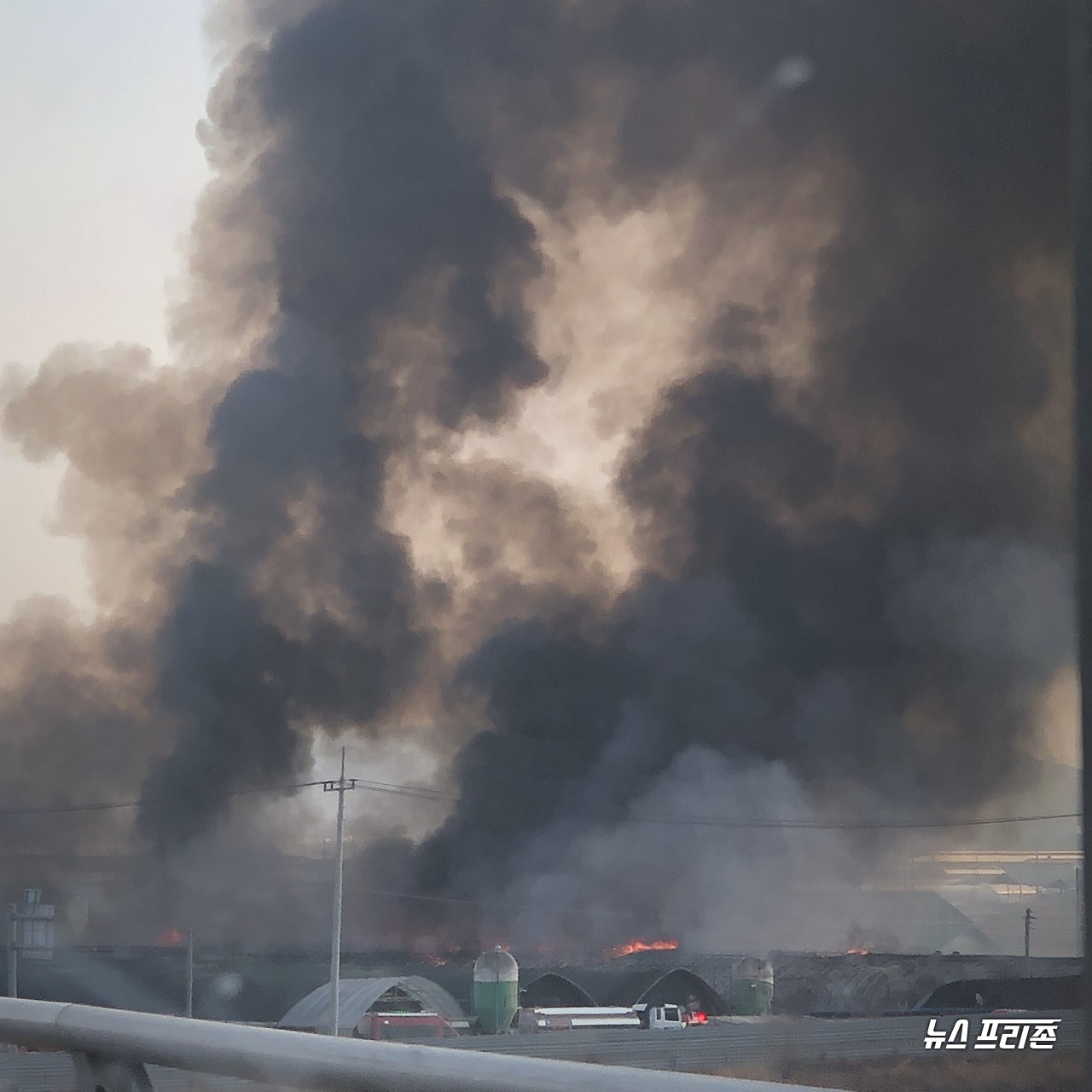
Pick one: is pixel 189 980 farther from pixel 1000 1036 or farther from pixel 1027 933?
pixel 1027 933

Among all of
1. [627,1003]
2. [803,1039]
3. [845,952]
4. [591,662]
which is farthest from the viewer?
[591,662]

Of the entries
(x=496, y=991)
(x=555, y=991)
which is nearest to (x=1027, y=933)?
(x=555, y=991)

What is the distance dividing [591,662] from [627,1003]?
1839 cm

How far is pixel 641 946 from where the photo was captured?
3703 cm

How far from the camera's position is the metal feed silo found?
21.2m

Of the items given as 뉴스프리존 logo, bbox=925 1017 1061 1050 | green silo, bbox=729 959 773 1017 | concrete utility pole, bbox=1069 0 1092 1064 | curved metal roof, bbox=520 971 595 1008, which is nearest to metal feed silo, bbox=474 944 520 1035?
curved metal roof, bbox=520 971 595 1008

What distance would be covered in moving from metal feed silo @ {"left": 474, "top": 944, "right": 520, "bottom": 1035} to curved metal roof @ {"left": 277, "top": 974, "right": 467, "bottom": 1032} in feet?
1.46

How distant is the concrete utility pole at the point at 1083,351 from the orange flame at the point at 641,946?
119 feet

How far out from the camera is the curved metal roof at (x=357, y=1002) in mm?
22656

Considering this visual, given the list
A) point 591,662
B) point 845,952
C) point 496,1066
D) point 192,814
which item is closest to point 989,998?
point 845,952

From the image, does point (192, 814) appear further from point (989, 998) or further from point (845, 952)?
point (989, 998)

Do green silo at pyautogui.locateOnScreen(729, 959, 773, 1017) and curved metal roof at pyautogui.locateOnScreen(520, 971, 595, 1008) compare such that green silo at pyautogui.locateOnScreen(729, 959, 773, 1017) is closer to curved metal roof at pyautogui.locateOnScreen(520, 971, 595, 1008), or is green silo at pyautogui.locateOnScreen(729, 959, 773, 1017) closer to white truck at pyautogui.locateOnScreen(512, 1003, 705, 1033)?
white truck at pyautogui.locateOnScreen(512, 1003, 705, 1033)

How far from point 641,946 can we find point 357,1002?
14.6 metres

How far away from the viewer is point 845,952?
119 ft
